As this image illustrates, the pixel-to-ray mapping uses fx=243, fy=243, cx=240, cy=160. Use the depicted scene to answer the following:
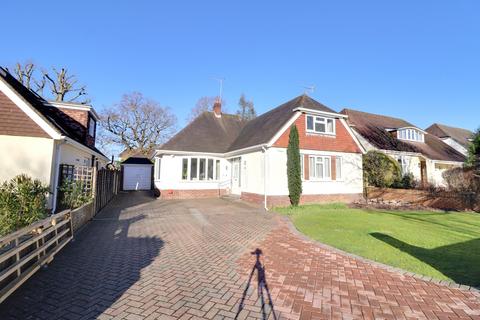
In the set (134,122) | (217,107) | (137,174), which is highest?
(134,122)

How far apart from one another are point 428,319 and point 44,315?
5.72 meters

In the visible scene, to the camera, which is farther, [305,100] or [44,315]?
[305,100]

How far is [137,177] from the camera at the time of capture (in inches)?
1198

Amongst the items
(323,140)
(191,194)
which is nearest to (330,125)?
(323,140)

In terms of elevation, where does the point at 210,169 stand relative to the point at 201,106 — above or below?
below

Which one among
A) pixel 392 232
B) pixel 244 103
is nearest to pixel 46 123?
pixel 392 232

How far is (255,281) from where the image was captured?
4.82m

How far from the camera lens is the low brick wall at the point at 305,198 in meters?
15.1

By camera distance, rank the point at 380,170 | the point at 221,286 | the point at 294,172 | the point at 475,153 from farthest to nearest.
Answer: the point at 475,153, the point at 380,170, the point at 294,172, the point at 221,286

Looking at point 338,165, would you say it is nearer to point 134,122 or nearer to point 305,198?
point 305,198

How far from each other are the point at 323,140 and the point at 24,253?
1632cm

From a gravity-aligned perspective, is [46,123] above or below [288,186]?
above

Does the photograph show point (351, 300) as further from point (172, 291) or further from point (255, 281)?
point (172, 291)

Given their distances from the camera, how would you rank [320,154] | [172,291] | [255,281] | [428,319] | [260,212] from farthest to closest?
[320,154], [260,212], [255,281], [172,291], [428,319]
